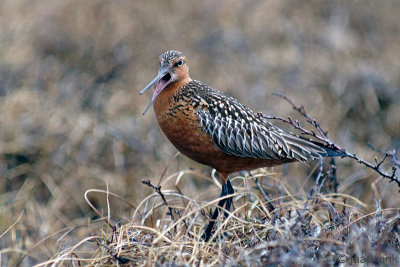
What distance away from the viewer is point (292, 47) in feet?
29.2

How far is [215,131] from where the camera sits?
439 cm

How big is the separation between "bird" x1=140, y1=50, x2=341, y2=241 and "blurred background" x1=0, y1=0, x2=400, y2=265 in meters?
1.51

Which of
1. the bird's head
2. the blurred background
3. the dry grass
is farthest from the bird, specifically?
the blurred background

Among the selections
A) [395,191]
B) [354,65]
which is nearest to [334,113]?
[354,65]

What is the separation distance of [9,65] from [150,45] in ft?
7.09

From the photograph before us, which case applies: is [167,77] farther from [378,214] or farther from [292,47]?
[292,47]

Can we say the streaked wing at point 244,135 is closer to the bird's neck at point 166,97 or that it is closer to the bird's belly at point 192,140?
the bird's belly at point 192,140

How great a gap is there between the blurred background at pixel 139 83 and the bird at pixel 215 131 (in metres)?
1.51

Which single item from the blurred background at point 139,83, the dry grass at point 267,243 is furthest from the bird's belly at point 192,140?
the blurred background at point 139,83

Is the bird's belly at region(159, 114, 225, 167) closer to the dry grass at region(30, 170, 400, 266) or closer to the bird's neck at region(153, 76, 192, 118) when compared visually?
the bird's neck at region(153, 76, 192, 118)

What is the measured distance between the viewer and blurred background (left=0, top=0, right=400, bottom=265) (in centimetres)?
672

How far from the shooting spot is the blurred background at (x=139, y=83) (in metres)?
6.72

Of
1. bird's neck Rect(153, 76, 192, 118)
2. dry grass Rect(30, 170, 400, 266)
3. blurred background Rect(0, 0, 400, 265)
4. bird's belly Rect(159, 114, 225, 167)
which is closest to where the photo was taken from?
A: dry grass Rect(30, 170, 400, 266)

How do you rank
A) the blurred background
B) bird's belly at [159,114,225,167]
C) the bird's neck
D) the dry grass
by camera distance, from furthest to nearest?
the blurred background
the bird's neck
bird's belly at [159,114,225,167]
the dry grass
